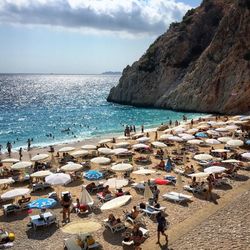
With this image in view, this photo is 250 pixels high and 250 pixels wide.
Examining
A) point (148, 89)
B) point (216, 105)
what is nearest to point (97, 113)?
point (148, 89)

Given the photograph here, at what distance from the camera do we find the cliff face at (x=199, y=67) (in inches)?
2576

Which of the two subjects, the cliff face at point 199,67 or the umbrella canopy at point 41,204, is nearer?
the umbrella canopy at point 41,204

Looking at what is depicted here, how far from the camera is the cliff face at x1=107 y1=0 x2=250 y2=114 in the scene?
6544 cm

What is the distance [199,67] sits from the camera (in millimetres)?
75062

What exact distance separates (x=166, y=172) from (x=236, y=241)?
1201cm

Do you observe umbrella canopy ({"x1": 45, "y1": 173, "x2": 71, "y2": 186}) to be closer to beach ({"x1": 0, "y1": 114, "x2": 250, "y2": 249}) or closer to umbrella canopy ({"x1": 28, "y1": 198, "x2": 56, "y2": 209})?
beach ({"x1": 0, "y1": 114, "x2": 250, "y2": 249})

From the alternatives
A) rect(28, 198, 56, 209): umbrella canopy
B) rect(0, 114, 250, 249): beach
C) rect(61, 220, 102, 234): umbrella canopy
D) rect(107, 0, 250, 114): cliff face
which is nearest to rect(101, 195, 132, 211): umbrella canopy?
rect(0, 114, 250, 249): beach

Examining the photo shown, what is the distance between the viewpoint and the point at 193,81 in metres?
74.6

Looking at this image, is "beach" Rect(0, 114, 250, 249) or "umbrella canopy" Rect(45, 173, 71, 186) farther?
"umbrella canopy" Rect(45, 173, 71, 186)

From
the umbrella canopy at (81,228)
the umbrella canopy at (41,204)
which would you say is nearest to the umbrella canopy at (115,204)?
the umbrella canopy at (81,228)

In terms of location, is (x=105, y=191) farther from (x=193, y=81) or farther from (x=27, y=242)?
(x=193, y=81)

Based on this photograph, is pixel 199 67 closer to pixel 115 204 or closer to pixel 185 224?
pixel 185 224

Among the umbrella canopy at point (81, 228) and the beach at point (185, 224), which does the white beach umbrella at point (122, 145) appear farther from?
the umbrella canopy at point (81, 228)

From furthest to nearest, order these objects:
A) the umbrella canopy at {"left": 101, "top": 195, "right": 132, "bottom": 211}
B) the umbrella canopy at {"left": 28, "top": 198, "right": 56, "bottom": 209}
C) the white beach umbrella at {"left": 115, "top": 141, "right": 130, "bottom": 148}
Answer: the white beach umbrella at {"left": 115, "top": 141, "right": 130, "bottom": 148}
the umbrella canopy at {"left": 28, "top": 198, "right": 56, "bottom": 209}
the umbrella canopy at {"left": 101, "top": 195, "right": 132, "bottom": 211}
